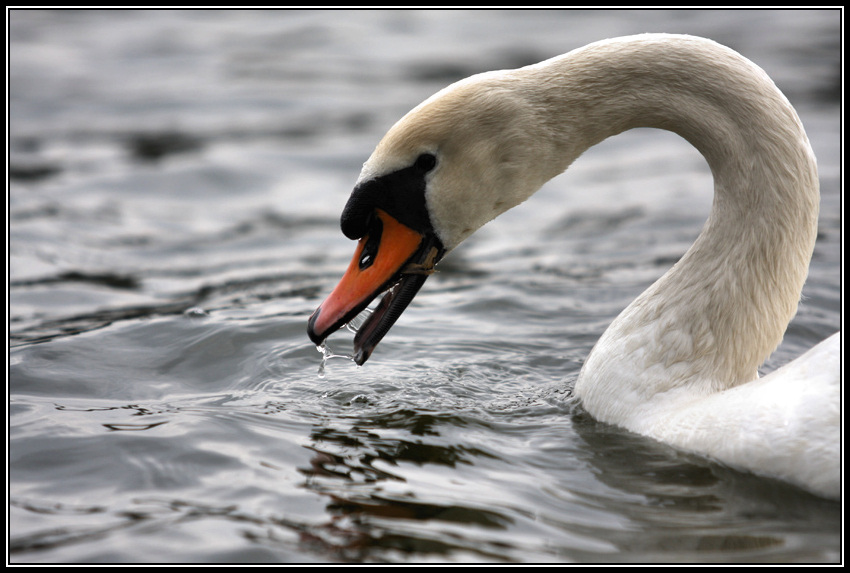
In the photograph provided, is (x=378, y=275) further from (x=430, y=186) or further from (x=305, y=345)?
(x=305, y=345)

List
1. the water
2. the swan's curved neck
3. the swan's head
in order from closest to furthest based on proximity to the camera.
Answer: the water → the swan's head → the swan's curved neck

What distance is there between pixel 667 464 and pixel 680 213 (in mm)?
5463

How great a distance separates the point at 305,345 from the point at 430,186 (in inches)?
77.1

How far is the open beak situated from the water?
0.59 meters

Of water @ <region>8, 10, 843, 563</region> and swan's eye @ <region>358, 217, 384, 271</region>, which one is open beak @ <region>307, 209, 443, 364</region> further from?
water @ <region>8, 10, 843, 563</region>

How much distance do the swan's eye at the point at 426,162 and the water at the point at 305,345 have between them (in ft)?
4.19

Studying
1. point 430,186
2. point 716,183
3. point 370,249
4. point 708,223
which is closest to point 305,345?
point 370,249

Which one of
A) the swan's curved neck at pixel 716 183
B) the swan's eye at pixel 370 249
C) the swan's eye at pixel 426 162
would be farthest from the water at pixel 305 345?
the swan's eye at pixel 426 162

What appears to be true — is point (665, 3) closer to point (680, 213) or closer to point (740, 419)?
point (680, 213)

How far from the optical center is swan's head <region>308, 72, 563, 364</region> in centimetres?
437

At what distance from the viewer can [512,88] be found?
14.6ft

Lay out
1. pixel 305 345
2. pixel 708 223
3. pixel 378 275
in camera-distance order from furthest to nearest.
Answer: pixel 305 345, pixel 708 223, pixel 378 275

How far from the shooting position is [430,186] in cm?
446

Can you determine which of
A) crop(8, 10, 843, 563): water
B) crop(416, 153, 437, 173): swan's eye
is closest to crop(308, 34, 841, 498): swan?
crop(416, 153, 437, 173): swan's eye
